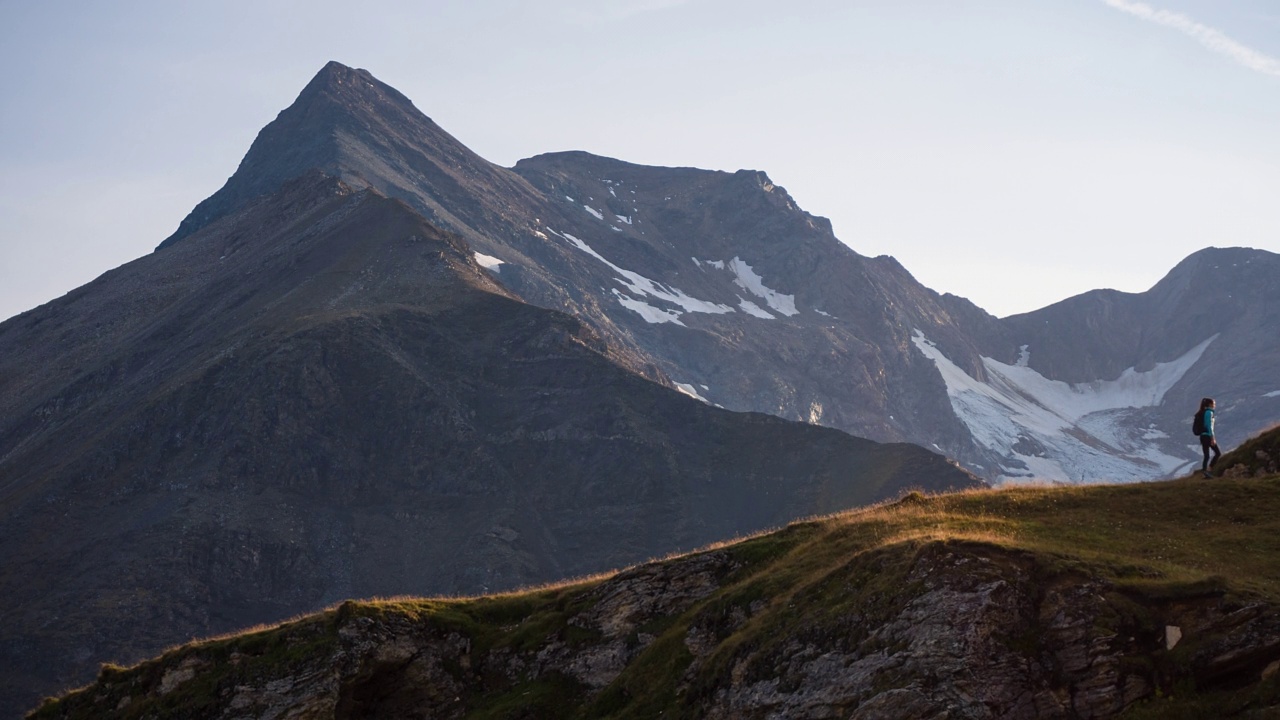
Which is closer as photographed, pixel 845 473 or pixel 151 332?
pixel 845 473

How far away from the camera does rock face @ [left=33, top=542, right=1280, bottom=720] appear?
2283cm

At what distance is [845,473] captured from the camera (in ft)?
523

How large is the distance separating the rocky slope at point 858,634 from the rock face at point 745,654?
0.15 ft

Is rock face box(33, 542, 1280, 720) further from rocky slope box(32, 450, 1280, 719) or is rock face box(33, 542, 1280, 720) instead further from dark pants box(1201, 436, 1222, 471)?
dark pants box(1201, 436, 1222, 471)

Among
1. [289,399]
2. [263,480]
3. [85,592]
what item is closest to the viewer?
[85,592]

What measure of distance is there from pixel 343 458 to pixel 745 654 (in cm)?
13540

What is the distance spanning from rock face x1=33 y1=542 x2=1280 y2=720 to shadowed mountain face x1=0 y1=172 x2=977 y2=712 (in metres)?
94.5

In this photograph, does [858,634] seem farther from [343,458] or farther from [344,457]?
[344,457]

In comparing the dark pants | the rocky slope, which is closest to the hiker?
the dark pants

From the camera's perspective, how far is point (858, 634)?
2564 centimetres

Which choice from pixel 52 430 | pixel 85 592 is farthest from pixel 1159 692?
pixel 52 430

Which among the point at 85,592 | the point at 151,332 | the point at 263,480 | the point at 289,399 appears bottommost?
the point at 85,592

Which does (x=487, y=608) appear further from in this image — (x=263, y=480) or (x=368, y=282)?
(x=368, y=282)

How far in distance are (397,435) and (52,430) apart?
152 feet
